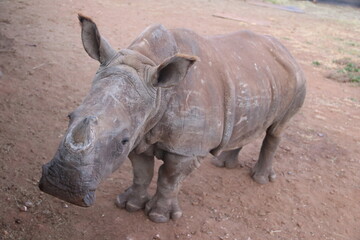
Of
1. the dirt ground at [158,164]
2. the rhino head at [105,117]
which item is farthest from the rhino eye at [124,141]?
the dirt ground at [158,164]

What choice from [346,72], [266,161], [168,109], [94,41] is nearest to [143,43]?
[94,41]

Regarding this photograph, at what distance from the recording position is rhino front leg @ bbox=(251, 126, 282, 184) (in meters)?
4.63

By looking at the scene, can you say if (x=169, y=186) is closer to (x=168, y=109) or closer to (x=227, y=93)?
(x=168, y=109)

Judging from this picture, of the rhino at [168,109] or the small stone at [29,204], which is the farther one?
the small stone at [29,204]

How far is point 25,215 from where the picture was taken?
11.5 feet

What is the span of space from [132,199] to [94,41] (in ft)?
5.34

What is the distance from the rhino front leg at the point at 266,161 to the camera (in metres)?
4.63

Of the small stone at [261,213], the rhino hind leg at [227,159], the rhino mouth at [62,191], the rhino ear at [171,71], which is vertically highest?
the rhino ear at [171,71]

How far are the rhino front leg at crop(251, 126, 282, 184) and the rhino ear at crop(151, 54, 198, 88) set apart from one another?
2165mm

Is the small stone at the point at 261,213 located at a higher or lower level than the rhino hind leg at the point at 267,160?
lower

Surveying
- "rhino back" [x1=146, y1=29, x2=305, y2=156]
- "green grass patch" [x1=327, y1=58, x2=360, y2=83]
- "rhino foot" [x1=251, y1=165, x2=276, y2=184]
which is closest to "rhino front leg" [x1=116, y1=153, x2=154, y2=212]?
"rhino back" [x1=146, y1=29, x2=305, y2=156]

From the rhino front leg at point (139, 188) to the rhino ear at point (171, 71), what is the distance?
1.10 m

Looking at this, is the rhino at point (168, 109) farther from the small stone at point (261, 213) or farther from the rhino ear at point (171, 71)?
the small stone at point (261, 213)

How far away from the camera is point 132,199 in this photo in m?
3.81
